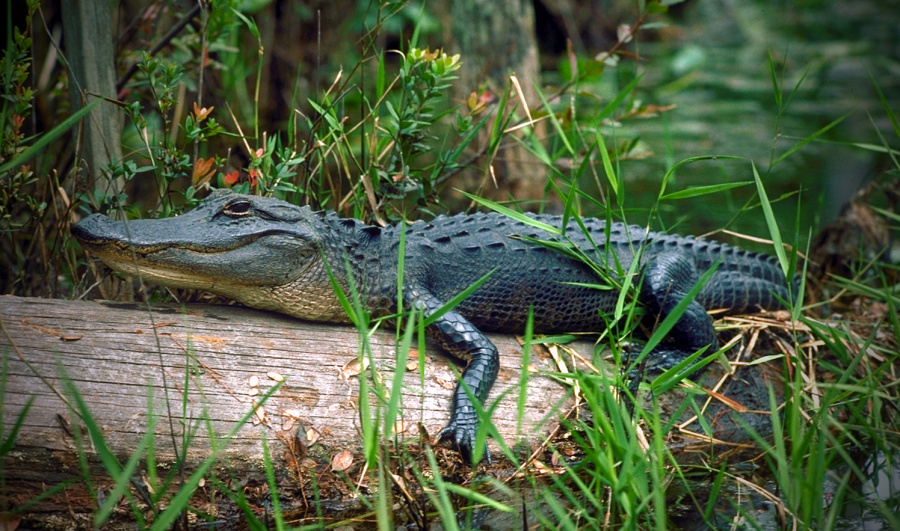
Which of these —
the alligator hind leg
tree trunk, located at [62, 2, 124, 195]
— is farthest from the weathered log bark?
tree trunk, located at [62, 2, 124, 195]

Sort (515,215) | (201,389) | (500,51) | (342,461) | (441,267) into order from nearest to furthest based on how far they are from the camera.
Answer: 1. (201,389)
2. (342,461)
3. (515,215)
4. (441,267)
5. (500,51)

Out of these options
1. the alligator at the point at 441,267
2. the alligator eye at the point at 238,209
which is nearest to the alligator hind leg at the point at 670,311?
the alligator at the point at 441,267

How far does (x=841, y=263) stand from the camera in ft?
15.3

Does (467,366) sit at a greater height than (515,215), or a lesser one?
lesser

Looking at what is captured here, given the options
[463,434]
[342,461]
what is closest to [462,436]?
[463,434]

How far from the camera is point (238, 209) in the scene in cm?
318

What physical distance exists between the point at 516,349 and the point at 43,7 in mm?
3854

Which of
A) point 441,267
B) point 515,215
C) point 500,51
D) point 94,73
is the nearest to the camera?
point 515,215

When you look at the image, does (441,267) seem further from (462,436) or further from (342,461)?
(342,461)

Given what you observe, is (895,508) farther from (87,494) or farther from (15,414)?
(15,414)

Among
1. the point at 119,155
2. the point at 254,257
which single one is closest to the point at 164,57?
the point at 119,155

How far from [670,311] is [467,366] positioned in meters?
0.94

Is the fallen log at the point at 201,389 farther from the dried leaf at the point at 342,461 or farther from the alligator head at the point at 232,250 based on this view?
the alligator head at the point at 232,250

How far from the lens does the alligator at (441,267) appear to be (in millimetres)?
3033
